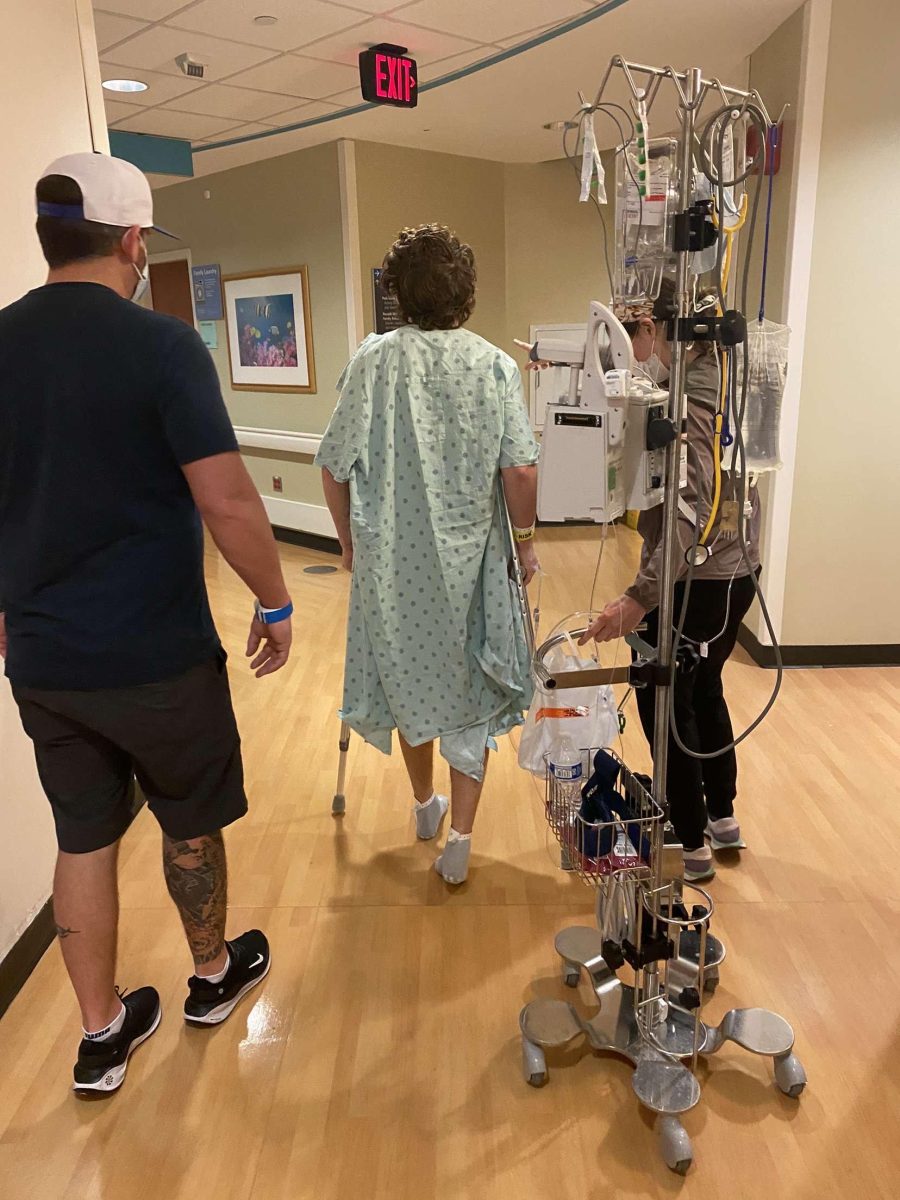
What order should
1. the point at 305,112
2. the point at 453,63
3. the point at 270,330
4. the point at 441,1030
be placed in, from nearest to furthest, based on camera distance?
the point at 441,1030 < the point at 453,63 < the point at 305,112 < the point at 270,330

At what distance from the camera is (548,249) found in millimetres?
6133

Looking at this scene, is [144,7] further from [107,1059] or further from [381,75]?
[107,1059]

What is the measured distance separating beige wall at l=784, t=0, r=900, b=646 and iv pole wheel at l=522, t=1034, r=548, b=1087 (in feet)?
7.74

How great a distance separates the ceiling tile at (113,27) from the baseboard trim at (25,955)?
A: 302 centimetres

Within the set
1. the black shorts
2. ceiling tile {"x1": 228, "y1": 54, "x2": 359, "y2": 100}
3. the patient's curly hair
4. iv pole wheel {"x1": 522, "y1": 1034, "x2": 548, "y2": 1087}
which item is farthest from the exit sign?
iv pole wheel {"x1": 522, "y1": 1034, "x2": 548, "y2": 1087}

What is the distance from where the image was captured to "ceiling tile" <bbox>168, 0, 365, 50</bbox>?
10.3 feet

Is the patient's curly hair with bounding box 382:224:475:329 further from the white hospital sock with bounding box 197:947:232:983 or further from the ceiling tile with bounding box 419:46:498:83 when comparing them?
the ceiling tile with bounding box 419:46:498:83

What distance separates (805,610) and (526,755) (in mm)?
1950

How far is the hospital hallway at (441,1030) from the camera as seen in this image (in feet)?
4.81

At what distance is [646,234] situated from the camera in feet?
4.55

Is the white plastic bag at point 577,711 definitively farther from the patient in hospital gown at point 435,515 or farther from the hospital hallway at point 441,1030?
the hospital hallway at point 441,1030

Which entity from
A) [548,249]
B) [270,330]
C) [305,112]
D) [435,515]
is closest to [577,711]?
[435,515]

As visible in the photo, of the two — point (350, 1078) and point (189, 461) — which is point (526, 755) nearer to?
point (350, 1078)

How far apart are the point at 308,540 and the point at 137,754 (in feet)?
15.2
